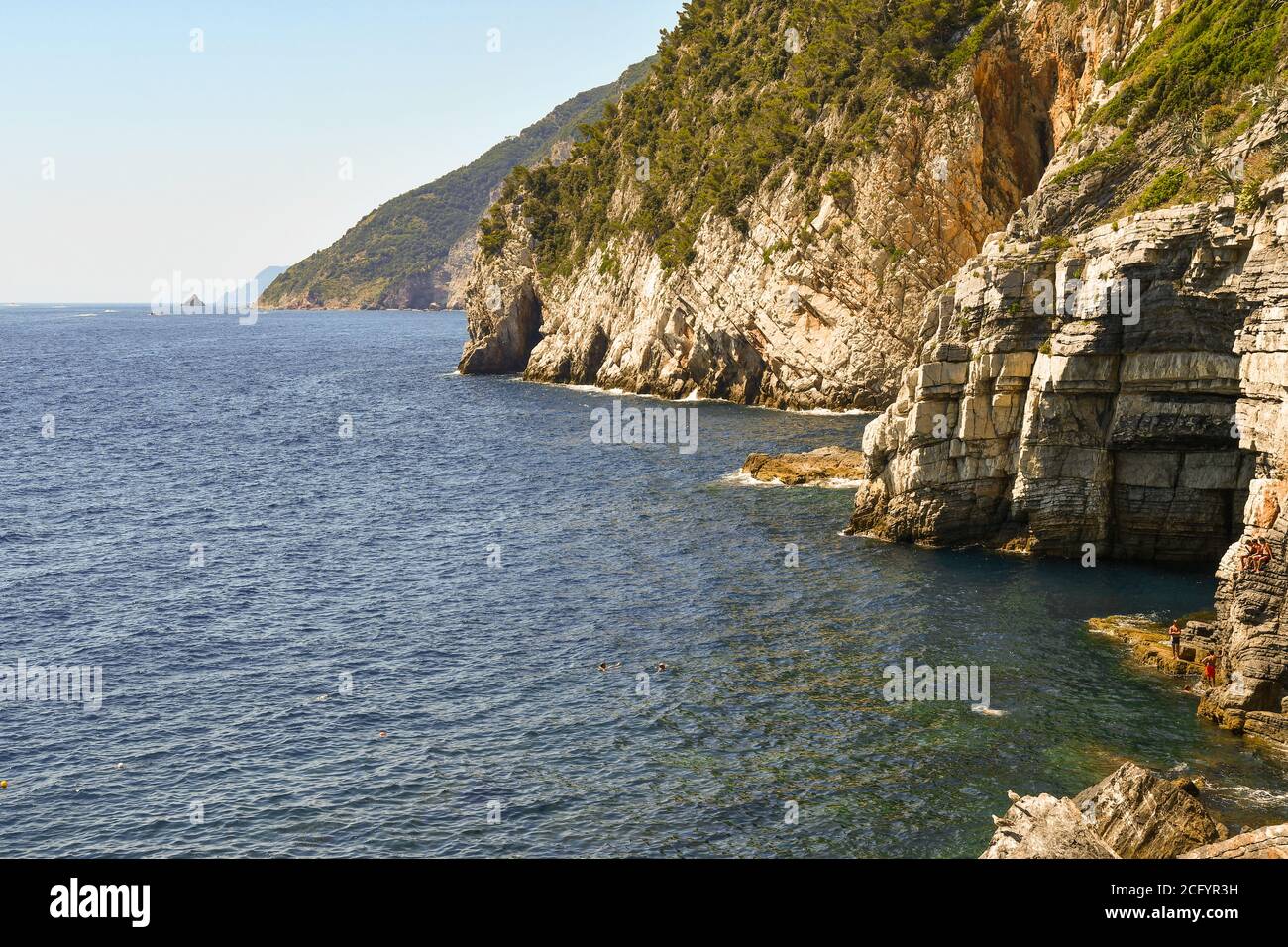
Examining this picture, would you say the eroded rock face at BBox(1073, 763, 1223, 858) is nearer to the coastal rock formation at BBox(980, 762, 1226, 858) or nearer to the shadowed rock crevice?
the coastal rock formation at BBox(980, 762, 1226, 858)

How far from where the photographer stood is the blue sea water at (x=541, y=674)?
33875 mm

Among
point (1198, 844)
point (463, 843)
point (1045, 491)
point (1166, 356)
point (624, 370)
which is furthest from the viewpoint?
point (624, 370)

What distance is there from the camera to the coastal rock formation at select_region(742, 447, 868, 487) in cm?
7881

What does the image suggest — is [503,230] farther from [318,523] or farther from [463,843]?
[463,843]

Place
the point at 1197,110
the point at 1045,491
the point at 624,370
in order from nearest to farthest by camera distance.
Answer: the point at 1045,491
the point at 1197,110
the point at 624,370

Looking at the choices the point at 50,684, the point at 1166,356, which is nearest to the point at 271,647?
the point at 50,684

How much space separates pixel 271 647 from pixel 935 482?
117ft

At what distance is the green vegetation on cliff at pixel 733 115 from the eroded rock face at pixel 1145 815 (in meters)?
86.9

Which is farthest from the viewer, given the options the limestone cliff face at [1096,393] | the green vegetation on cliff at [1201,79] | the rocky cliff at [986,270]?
the green vegetation on cliff at [1201,79]

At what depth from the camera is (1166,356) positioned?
178ft

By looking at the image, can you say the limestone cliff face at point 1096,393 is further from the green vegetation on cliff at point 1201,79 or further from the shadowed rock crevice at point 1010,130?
the shadowed rock crevice at point 1010,130

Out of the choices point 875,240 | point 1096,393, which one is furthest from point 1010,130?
point 1096,393

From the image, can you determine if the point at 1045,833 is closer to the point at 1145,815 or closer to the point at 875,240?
the point at 1145,815

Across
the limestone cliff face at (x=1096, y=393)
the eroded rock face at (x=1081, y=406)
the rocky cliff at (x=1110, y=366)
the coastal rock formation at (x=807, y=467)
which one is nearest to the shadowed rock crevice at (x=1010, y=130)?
the rocky cliff at (x=1110, y=366)
